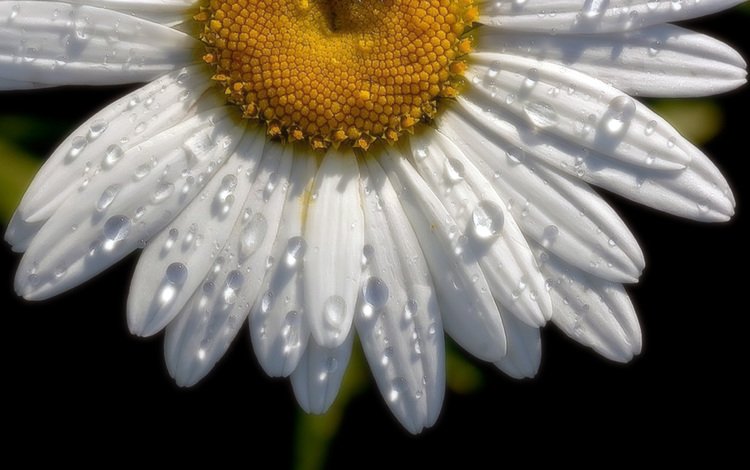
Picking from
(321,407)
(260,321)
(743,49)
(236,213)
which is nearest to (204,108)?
(236,213)

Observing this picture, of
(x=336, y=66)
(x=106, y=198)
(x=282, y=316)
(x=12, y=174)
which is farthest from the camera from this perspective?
(x=12, y=174)

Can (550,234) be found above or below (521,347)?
above

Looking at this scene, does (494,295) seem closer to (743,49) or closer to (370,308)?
(370,308)

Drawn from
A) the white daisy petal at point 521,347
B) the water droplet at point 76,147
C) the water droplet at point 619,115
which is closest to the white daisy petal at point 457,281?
the white daisy petal at point 521,347

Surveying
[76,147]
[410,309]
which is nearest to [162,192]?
[76,147]

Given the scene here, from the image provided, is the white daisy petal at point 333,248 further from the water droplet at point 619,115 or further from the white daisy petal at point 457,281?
the water droplet at point 619,115

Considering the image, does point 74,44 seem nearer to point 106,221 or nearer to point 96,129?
point 96,129
